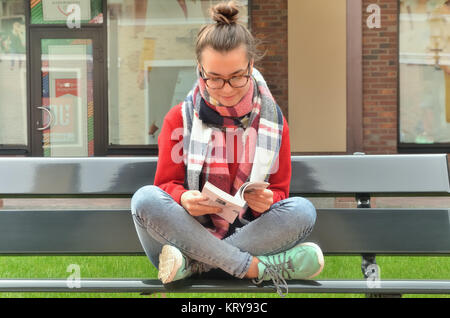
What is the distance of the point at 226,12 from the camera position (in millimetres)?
2422

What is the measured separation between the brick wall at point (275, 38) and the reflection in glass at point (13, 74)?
3.42 meters

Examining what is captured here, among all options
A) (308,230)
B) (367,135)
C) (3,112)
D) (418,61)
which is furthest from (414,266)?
(3,112)

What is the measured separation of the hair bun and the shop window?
23.1 feet

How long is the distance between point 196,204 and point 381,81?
23.3 ft

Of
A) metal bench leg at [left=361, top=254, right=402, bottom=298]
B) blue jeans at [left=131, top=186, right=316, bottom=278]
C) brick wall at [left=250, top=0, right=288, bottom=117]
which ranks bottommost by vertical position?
metal bench leg at [left=361, top=254, right=402, bottom=298]

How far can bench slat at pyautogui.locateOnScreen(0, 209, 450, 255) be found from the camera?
2.96 meters

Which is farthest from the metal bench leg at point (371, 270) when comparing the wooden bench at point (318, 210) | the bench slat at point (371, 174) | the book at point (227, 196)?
the book at point (227, 196)

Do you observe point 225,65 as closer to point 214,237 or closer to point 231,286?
point 214,237

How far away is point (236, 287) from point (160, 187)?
0.49 m

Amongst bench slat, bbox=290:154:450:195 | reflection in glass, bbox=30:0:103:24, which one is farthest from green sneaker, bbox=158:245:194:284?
reflection in glass, bbox=30:0:103:24

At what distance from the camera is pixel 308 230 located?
2416mm

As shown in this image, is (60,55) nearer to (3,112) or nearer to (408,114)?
(3,112)

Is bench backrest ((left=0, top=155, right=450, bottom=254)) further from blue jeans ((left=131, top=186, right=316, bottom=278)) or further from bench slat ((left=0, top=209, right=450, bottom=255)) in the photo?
blue jeans ((left=131, top=186, right=316, bottom=278))
